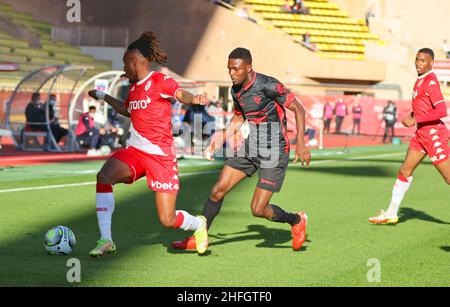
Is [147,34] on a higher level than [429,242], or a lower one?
higher

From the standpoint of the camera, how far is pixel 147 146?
9.78m

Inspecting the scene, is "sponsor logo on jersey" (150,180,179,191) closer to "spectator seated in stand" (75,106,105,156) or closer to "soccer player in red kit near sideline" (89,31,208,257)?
"soccer player in red kit near sideline" (89,31,208,257)

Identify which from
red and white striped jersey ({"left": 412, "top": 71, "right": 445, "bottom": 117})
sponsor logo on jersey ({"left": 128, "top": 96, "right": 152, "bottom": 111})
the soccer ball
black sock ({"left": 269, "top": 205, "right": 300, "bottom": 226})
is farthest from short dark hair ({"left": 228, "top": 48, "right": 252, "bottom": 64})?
red and white striped jersey ({"left": 412, "top": 71, "right": 445, "bottom": 117})

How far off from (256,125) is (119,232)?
2.38 m

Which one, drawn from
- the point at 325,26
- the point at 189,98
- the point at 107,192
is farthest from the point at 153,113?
the point at 325,26

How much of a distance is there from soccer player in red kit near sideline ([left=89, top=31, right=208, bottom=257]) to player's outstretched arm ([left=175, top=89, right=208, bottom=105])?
0.08 meters

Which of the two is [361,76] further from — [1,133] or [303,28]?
[1,133]

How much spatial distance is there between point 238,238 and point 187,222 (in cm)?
175

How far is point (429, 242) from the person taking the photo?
1176cm

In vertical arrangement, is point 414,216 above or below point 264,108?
below

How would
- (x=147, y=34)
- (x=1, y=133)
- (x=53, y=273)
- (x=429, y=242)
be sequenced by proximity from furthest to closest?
1. (x=1, y=133)
2. (x=429, y=242)
3. (x=147, y=34)
4. (x=53, y=273)

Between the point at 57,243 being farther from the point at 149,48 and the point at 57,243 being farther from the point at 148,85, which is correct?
the point at 149,48

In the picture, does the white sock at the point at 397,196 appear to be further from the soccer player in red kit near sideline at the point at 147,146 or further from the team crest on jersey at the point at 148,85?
the team crest on jersey at the point at 148,85
